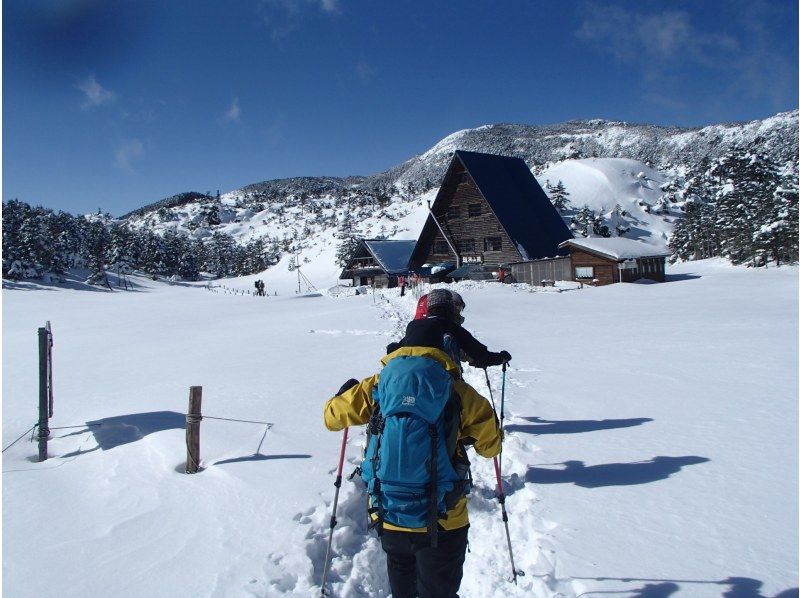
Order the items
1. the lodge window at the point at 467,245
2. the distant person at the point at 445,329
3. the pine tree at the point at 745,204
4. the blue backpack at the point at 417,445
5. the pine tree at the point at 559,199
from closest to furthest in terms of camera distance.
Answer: the blue backpack at the point at 417,445, the distant person at the point at 445,329, the pine tree at the point at 745,204, the lodge window at the point at 467,245, the pine tree at the point at 559,199

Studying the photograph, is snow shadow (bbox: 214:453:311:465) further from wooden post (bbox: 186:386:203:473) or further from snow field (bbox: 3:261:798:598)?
wooden post (bbox: 186:386:203:473)

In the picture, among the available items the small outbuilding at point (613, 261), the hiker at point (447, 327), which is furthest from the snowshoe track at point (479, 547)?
the small outbuilding at point (613, 261)

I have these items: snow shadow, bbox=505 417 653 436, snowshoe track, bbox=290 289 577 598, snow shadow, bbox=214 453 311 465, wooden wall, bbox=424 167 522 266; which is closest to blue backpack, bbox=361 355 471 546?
snowshoe track, bbox=290 289 577 598

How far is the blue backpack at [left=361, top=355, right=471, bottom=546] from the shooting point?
99.8 inches

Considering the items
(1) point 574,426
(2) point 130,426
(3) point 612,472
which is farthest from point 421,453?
(2) point 130,426

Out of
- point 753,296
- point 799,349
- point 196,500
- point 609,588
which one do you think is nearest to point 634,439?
point 609,588

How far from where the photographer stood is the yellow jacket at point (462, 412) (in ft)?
8.95

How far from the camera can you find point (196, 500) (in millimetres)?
4676

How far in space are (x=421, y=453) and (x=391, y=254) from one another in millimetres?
42474

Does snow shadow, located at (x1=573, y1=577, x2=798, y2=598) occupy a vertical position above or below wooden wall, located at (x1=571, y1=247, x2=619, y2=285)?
below

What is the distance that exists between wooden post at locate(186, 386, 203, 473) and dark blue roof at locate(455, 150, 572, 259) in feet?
97.0

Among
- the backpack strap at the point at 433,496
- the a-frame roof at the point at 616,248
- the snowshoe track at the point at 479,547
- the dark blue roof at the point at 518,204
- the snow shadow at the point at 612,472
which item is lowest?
the snowshoe track at the point at 479,547

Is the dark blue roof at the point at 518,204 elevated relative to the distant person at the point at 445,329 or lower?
elevated

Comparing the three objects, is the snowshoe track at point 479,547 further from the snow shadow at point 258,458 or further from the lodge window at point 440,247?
the lodge window at point 440,247
